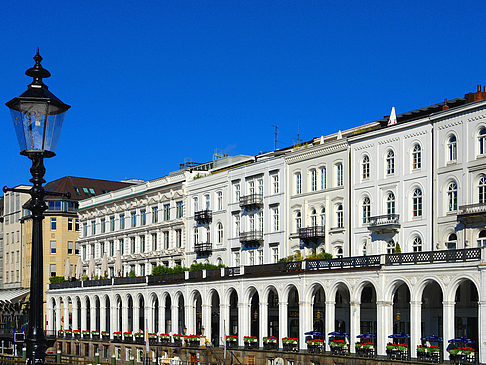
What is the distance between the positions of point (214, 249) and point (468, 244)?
3452cm

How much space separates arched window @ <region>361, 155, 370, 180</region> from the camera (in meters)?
65.2

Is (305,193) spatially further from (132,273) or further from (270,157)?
(132,273)

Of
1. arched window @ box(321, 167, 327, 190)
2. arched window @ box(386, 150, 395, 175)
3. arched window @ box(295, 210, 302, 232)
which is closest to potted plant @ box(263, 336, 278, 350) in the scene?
arched window @ box(295, 210, 302, 232)

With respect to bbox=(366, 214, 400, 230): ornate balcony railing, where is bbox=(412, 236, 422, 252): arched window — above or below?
below

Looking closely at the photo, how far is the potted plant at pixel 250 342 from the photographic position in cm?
6411

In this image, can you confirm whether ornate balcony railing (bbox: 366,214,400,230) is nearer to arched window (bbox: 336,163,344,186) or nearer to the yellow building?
arched window (bbox: 336,163,344,186)

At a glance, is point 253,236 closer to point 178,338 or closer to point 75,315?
point 178,338

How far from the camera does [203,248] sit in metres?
84.6

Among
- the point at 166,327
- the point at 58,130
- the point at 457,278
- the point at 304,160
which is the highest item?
the point at 304,160

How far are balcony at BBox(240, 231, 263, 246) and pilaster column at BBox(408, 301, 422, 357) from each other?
89.1 feet

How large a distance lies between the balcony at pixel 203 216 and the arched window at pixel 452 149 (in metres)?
32.5

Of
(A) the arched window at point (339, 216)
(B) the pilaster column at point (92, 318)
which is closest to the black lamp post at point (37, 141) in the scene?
(A) the arched window at point (339, 216)

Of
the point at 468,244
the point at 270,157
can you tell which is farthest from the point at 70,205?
the point at 468,244

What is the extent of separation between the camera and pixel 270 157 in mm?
78750
